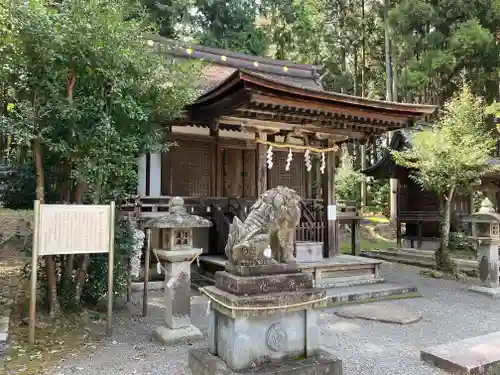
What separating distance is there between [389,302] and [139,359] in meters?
4.73

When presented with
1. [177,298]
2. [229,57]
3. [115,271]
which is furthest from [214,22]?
[177,298]

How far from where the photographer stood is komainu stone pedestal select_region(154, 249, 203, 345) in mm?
4930

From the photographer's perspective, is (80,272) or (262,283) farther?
(80,272)

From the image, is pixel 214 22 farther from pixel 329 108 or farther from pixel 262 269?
pixel 262 269

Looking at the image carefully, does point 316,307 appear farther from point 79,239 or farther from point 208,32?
Result: point 208,32

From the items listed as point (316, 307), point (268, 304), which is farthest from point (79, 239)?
point (316, 307)

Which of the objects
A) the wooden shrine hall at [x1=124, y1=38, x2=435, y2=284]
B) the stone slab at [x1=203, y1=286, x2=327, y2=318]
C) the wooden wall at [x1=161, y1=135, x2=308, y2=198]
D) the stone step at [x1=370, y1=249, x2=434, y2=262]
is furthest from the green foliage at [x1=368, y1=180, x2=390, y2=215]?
the stone slab at [x1=203, y1=286, x2=327, y2=318]

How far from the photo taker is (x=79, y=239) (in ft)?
15.7

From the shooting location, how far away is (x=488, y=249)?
806cm

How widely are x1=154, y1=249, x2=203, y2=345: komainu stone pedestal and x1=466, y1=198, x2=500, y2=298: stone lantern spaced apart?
247 inches

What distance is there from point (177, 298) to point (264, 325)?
184 cm

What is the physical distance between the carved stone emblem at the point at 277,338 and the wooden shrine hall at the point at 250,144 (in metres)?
4.39

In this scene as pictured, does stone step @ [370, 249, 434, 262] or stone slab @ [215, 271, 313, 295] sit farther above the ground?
stone slab @ [215, 271, 313, 295]

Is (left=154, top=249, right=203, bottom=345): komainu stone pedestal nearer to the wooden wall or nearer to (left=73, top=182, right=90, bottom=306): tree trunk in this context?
(left=73, top=182, right=90, bottom=306): tree trunk
